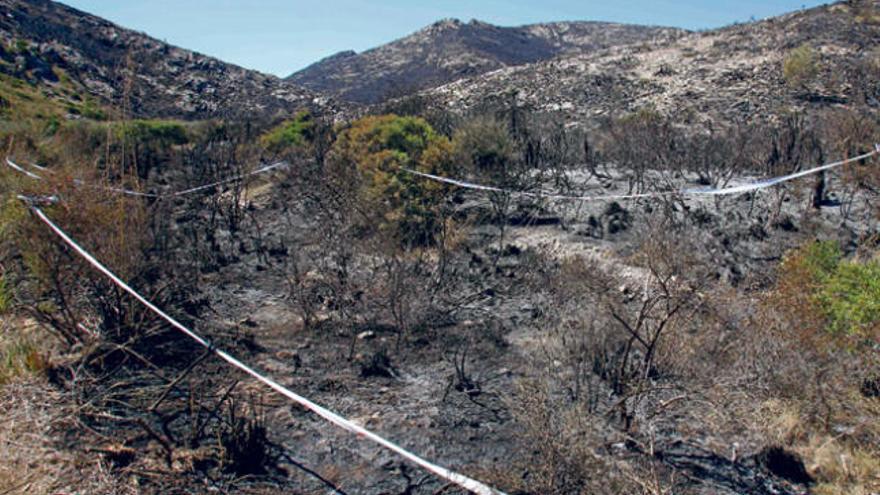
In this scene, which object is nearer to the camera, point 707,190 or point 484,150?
point 707,190

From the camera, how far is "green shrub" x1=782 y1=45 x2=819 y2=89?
2605 cm

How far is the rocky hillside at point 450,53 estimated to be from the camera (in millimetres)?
54125

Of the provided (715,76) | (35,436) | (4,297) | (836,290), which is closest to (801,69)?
(715,76)

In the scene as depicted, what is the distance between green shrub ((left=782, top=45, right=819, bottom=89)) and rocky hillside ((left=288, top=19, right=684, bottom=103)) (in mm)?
22148

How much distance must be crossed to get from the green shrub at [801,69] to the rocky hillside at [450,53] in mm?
22148

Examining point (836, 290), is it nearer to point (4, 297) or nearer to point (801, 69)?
point (4, 297)

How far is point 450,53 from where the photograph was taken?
57.7 metres

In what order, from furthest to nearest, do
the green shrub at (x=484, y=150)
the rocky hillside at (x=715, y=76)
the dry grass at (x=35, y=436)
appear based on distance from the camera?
the rocky hillside at (x=715, y=76) → the green shrub at (x=484, y=150) → the dry grass at (x=35, y=436)

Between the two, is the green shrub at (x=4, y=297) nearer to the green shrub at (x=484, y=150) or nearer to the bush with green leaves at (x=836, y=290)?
the bush with green leaves at (x=836, y=290)

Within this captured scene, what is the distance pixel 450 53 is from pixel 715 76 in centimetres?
3212

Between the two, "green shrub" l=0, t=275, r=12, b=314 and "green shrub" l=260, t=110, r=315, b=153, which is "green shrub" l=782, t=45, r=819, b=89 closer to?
"green shrub" l=260, t=110, r=315, b=153

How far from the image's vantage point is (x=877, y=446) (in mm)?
5000

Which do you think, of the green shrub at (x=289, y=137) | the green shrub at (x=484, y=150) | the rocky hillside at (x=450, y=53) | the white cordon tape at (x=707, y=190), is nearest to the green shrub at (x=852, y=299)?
the white cordon tape at (x=707, y=190)

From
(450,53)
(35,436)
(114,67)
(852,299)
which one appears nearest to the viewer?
(35,436)
